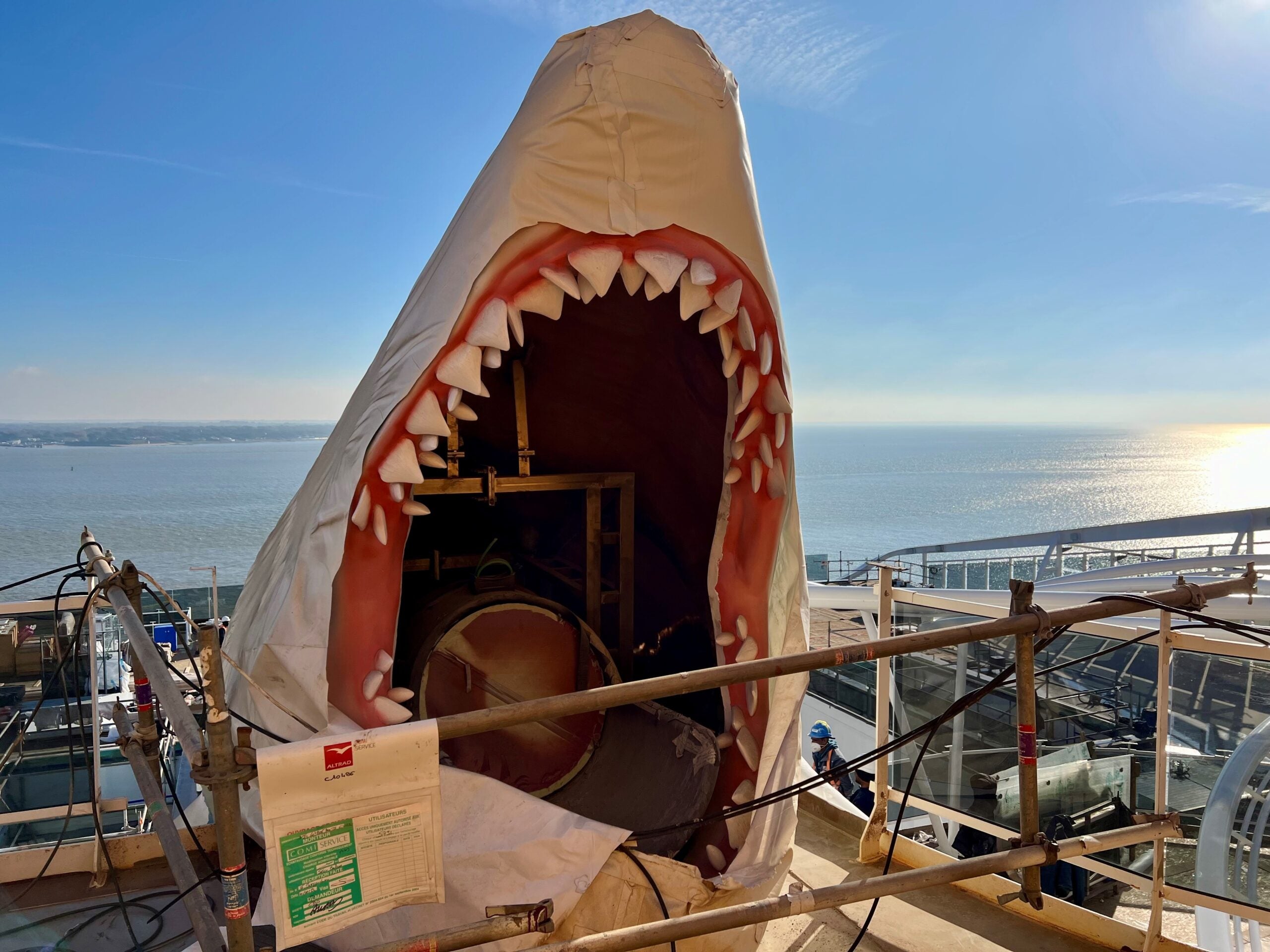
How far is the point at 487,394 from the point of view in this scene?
2094mm

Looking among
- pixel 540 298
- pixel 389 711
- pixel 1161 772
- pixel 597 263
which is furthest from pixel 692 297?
pixel 1161 772

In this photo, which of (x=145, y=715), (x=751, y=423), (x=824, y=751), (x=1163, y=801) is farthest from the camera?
(x=824, y=751)

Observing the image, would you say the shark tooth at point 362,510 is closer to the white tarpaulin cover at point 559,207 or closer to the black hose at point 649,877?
the white tarpaulin cover at point 559,207

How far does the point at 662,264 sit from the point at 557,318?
34cm

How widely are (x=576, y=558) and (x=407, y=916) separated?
7.23 ft

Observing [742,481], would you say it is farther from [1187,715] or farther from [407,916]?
[1187,715]

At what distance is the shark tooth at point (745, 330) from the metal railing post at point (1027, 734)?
93 centimetres

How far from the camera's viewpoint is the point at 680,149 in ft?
7.00

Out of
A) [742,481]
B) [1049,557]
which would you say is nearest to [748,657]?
[742,481]

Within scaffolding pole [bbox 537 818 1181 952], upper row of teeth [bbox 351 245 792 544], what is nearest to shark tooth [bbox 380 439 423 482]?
upper row of teeth [bbox 351 245 792 544]

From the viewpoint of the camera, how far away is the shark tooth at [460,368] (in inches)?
79.4

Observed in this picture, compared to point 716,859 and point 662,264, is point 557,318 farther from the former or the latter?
point 716,859

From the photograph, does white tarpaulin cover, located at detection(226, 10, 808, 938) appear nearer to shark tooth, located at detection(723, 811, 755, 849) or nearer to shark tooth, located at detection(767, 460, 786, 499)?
shark tooth, located at detection(723, 811, 755, 849)

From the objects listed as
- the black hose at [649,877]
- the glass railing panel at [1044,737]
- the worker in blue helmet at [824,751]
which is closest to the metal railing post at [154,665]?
the black hose at [649,877]
